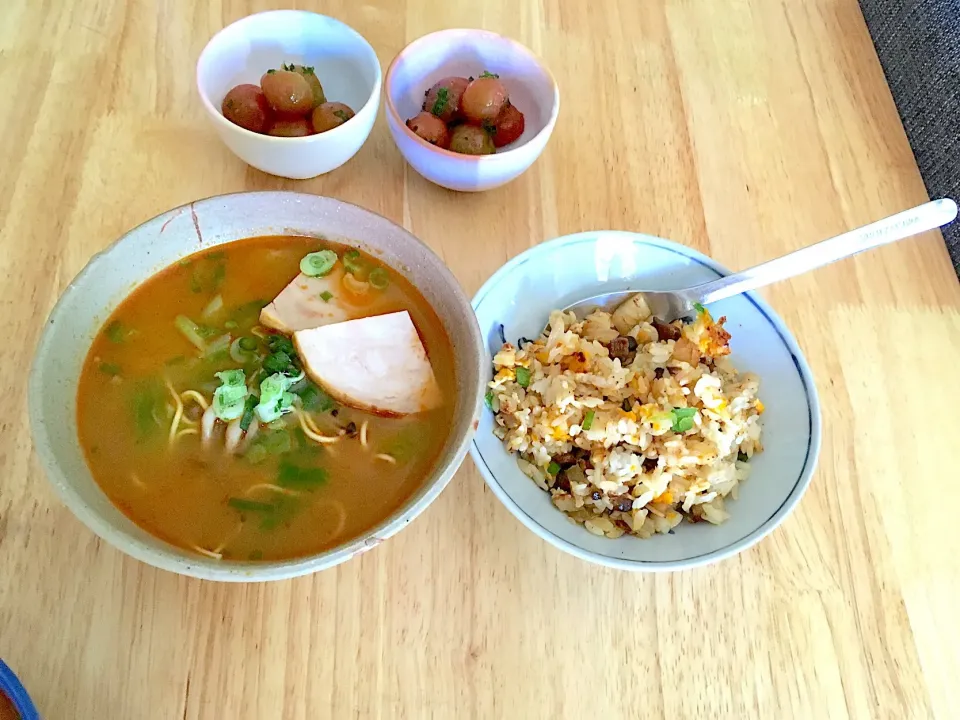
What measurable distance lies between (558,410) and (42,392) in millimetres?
791

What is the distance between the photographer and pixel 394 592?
1.21 metres

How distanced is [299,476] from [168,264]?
44 centimetres

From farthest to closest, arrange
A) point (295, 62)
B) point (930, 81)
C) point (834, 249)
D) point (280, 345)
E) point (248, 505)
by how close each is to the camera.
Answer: point (930, 81) → point (295, 62) → point (834, 249) → point (280, 345) → point (248, 505)

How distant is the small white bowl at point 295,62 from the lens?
1.42 metres

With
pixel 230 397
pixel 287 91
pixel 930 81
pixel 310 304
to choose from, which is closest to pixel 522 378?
pixel 310 304

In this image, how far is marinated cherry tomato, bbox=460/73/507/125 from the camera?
4.88 feet

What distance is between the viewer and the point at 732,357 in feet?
4.64

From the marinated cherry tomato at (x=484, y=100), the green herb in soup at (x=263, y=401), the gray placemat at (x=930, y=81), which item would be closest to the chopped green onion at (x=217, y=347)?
the green herb in soup at (x=263, y=401)

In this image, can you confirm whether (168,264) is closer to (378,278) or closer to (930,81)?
(378,278)

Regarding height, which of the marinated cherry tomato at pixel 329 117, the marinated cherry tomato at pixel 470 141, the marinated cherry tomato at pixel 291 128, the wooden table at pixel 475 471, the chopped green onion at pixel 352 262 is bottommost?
the wooden table at pixel 475 471

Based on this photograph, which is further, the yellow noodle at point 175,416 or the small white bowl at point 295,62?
the small white bowl at point 295,62

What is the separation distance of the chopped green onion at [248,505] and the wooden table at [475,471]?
163 mm

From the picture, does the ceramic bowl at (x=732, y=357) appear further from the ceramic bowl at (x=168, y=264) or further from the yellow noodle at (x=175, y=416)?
the yellow noodle at (x=175, y=416)

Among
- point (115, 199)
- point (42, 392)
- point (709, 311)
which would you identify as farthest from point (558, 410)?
point (115, 199)
